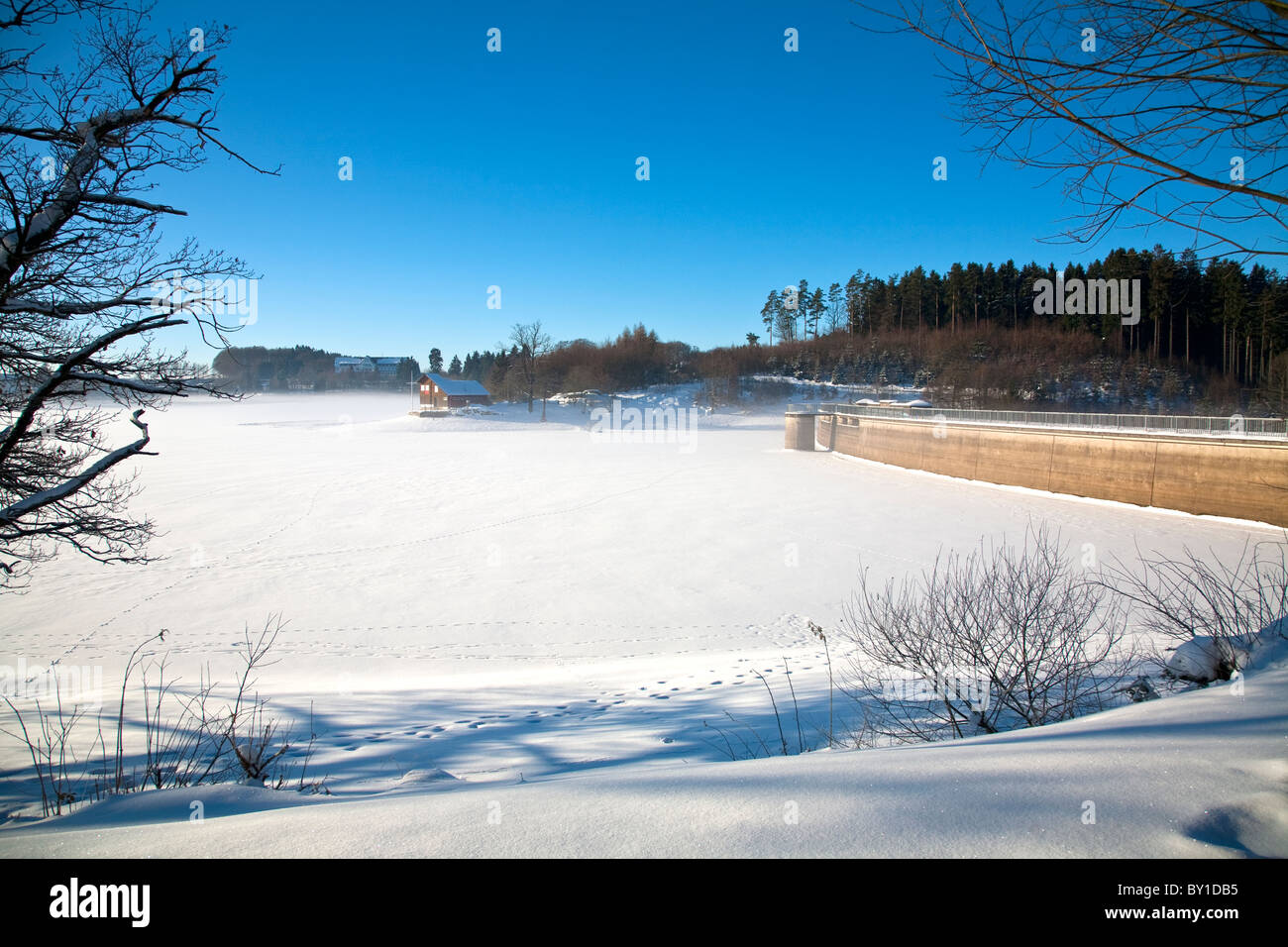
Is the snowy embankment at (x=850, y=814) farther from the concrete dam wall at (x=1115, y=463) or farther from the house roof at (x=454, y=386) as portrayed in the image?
the house roof at (x=454, y=386)

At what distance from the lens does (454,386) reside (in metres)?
88.8

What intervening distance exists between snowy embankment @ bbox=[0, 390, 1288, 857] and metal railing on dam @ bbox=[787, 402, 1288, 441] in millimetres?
4999

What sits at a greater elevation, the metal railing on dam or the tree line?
the tree line

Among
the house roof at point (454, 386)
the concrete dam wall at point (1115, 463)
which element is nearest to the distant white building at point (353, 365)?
the house roof at point (454, 386)

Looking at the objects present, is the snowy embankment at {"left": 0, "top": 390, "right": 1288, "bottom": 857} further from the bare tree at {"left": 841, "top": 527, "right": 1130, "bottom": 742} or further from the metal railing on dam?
the metal railing on dam

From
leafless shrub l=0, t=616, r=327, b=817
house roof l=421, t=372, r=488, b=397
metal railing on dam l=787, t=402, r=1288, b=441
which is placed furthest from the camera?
house roof l=421, t=372, r=488, b=397

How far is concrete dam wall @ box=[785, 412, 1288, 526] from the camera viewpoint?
24281 mm

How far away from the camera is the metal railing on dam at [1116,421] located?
2752 cm

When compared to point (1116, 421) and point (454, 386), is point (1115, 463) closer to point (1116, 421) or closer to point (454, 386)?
point (1116, 421)

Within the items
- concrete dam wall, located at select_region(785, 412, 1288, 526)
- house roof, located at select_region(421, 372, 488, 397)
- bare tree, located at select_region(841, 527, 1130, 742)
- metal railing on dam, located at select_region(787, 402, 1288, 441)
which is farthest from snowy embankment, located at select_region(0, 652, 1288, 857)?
house roof, located at select_region(421, 372, 488, 397)

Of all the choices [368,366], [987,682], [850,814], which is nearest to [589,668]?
[987,682]

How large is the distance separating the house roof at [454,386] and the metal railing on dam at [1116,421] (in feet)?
190
